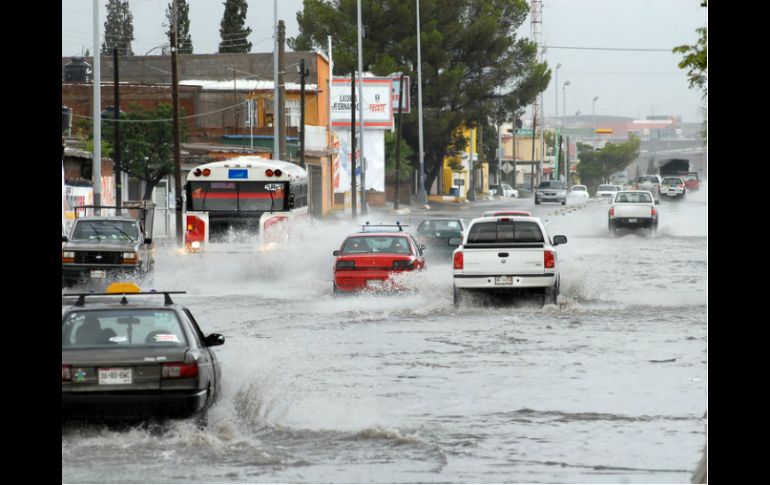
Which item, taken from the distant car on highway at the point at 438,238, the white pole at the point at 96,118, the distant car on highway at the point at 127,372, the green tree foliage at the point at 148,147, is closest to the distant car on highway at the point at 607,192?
the green tree foliage at the point at 148,147

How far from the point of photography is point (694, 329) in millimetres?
25500

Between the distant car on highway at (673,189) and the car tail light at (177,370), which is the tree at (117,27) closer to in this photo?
the distant car on highway at (673,189)

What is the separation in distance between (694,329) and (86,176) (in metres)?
23.8

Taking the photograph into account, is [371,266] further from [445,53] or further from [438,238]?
[445,53]

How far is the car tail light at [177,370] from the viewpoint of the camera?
1259 cm

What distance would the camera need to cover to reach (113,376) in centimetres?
1252

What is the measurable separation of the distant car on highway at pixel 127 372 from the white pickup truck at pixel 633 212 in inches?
1773

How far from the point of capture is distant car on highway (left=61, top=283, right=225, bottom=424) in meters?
12.5

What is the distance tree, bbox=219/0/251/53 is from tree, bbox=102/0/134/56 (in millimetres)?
7536

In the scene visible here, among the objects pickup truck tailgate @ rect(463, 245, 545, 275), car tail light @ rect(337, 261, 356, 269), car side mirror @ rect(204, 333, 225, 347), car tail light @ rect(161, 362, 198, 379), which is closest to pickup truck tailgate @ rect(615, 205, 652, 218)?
car tail light @ rect(337, 261, 356, 269)

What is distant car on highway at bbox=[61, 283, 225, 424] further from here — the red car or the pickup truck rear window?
the red car

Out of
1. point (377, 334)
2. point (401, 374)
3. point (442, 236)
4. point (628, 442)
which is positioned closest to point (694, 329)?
point (377, 334)

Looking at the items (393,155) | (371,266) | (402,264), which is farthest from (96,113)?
(393,155)
